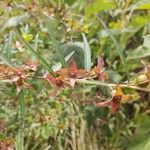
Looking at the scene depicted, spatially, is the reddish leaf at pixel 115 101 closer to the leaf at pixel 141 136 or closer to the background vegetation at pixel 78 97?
the background vegetation at pixel 78 97

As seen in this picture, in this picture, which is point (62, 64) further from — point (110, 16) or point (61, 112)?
point (110, 16)

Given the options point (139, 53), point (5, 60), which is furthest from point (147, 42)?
point (5, 60)

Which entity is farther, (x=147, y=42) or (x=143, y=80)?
(x=147, y=42)

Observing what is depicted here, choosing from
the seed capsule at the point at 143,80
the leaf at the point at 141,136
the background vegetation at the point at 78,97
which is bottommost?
the seed capsule at the point at 143,80

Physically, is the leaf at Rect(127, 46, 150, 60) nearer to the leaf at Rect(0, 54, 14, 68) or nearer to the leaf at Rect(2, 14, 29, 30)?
the leaf at Rect(2, 14, 29, 30)

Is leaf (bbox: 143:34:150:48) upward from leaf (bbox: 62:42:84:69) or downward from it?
upward

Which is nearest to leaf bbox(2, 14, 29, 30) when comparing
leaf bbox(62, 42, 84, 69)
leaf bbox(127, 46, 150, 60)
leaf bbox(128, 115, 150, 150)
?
leaf bbox(62, 42, 84, 69)

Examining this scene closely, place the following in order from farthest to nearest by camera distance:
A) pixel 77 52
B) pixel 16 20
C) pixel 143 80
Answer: pixel 16 20, pixel 77 52, pixel 143 80

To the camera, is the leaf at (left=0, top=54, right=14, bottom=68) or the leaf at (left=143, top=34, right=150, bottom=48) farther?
the leaf at (left=143, top=34, right=150, bottom=48)

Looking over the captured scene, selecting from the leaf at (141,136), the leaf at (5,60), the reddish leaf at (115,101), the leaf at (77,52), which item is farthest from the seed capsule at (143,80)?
the leaf at (141,136)

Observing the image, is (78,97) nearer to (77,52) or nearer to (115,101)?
(77,52)

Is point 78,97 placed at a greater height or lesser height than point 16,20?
lesser
